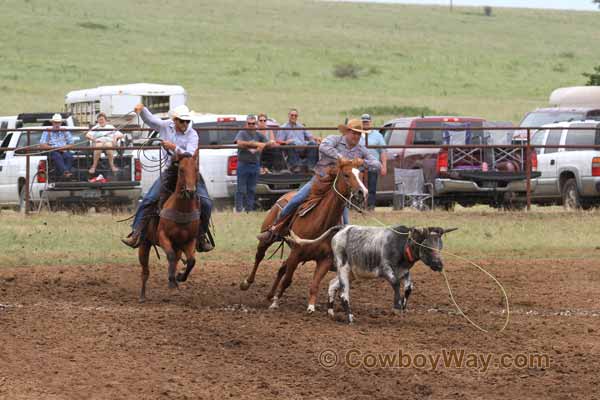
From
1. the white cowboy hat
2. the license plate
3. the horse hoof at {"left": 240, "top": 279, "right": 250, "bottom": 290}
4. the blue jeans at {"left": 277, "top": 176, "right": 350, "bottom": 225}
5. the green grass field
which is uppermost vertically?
the white cowboy hat

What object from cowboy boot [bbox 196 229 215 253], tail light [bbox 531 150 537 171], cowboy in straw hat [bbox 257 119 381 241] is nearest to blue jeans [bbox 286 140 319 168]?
tail light [bbox 531 150 537 171]

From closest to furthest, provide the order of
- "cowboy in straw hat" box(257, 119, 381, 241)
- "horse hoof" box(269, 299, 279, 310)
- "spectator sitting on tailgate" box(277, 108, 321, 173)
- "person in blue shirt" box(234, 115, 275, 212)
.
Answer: "cowboy in straw hat" box(257, 119, 381, 241), "horse hoof" box(269, 299, 279, 310), "person in blue shirt" box(234, 115, 275, 212), "spectator sitting on tailgate" box(277, 108, 321, 173)

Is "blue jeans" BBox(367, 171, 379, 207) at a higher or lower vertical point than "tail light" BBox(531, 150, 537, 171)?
lower

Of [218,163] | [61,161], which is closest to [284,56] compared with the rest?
[218,163]

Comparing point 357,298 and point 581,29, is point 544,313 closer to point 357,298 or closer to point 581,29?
point 357,298

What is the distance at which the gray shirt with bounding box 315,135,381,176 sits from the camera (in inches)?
456

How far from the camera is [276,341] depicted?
32.7 feet

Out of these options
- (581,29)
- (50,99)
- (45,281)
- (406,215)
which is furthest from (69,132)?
(581,29)

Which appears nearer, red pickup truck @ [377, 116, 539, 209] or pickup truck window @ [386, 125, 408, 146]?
red pickup truck @ [377, 116, 539, 209]

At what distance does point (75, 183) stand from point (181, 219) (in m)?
8.72

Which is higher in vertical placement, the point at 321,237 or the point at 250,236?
the point at 321,237

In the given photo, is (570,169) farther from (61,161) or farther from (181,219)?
(181,219)

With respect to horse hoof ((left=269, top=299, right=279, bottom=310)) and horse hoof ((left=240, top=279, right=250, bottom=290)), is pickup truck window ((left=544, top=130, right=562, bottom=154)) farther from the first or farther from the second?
horse hoof ((left=269, top=299, right=279, bottom=310))

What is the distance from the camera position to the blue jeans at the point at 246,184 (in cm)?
2023
